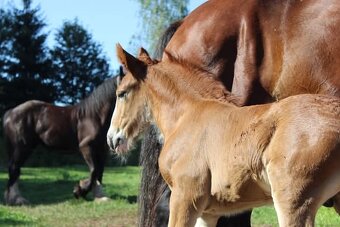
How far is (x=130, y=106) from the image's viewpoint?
4.77 m

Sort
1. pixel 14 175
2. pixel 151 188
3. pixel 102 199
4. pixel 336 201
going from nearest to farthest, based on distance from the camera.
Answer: pixel 336 201, pixel 151 188, pixel 102 199, pixel 14 175

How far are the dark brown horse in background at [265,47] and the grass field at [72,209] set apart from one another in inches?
128

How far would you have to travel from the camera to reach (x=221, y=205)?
149 inches

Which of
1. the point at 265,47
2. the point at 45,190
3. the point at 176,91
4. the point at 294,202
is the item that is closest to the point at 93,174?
the point at 45,190

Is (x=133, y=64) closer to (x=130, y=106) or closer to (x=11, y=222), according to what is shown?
(x=130, y=106)

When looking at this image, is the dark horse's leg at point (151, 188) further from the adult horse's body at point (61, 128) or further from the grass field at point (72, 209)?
the adult horse's body at point (61, 128)

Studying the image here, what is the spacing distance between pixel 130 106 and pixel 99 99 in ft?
26.2

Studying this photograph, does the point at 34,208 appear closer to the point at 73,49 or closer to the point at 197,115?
the point at 197,115

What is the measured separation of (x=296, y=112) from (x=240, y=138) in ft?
1.28

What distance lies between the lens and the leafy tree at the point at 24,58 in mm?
31141

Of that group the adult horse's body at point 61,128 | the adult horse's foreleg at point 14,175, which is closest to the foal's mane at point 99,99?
the adult horse's body at point 61,128

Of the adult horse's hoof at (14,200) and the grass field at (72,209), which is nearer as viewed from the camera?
the grass field at (72,209)

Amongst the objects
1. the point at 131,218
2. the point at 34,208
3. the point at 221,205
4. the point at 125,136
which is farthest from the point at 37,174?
the point at 221,205

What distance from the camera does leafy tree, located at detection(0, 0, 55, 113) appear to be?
102 ft
